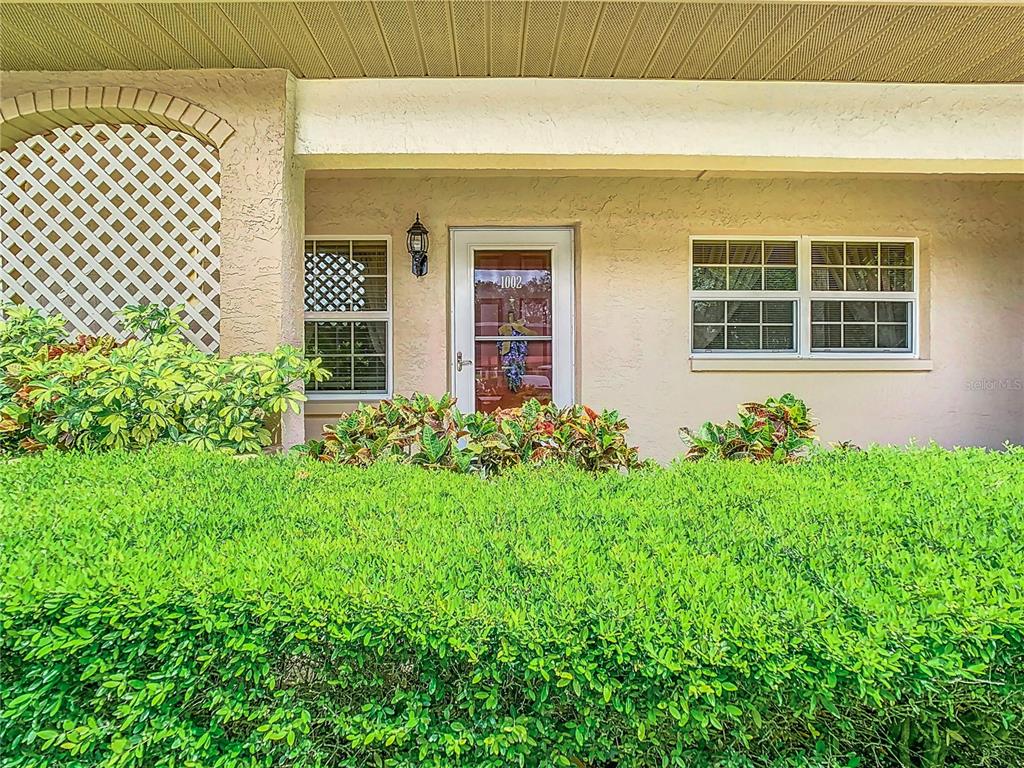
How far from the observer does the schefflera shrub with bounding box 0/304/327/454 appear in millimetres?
3428

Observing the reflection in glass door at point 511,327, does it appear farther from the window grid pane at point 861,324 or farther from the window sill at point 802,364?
the window grid pane at point 861,324

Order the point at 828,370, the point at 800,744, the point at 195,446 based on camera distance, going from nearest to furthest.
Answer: the point at 800,744 < the point at 195,446 < the point at 828,370

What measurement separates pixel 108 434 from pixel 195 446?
1.86 ft

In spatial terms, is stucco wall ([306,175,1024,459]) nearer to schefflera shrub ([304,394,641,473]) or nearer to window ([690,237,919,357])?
window ([690,237,919,357])

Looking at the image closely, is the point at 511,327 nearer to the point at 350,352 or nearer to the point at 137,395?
the point at 350,352

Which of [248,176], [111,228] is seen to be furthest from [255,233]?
[111,228]

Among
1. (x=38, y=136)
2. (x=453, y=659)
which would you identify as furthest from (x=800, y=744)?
(x=38, y=136)

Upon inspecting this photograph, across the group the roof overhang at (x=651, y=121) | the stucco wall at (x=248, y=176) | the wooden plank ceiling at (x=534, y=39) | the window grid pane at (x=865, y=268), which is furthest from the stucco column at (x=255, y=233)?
the window grid pane at (x=865, y=268)

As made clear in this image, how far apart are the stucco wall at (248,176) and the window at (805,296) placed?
3929mm

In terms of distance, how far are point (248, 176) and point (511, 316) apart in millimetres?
2731

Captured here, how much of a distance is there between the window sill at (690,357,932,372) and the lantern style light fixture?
2796mm

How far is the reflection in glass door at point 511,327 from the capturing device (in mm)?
5980

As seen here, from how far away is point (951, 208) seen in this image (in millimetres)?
6012

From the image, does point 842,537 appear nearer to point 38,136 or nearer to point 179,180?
point 179,180
